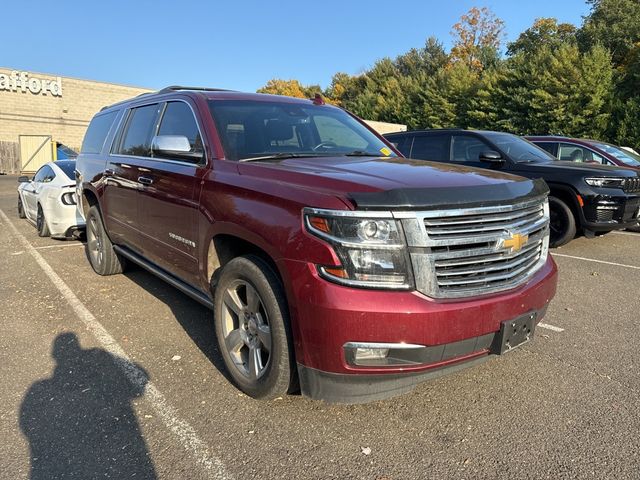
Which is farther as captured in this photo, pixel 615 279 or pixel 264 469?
pixel 615 279

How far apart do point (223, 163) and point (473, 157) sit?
6185mm

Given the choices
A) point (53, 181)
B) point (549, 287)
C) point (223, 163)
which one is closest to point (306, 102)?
point (223, 163)

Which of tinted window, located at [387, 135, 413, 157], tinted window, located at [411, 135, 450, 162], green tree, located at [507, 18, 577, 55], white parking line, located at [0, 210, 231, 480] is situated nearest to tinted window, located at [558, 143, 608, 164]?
tinted window, located at [411, 135, 450, 162]

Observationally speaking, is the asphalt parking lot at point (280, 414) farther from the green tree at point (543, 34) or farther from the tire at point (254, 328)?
the green tree at point (543, 34)

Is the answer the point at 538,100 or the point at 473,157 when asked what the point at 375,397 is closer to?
the point at 473,157

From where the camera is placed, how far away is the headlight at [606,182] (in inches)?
293

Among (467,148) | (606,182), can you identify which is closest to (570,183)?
(606,182)

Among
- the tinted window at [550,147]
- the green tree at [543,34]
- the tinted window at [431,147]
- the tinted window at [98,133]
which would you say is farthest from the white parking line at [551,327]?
the green tree at [543,34]

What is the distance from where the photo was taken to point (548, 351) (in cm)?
391

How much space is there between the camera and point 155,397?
3199 mm

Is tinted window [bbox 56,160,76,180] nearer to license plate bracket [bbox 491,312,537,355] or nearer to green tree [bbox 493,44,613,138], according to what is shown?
license plate bracket [bbox 491,312,537,355]

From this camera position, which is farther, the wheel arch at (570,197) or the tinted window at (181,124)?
the wheel arch at (570,197)

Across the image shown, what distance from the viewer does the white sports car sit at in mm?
7812

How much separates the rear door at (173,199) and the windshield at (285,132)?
26 centimetres
